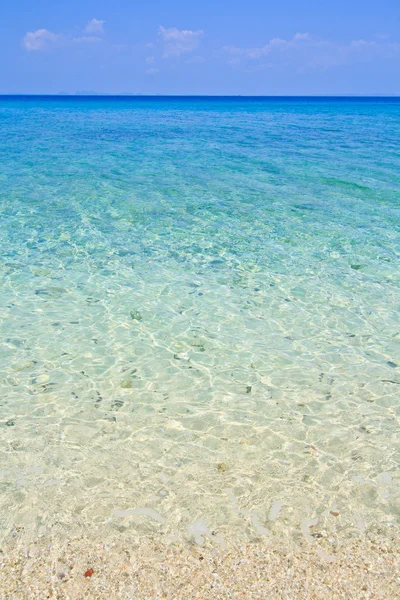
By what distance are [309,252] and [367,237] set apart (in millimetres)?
1828

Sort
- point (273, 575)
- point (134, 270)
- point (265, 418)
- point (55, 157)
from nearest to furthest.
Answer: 1. point (273, 575)
2. point (265, 418)
3. point (134, 270)
4. point (55, 157)

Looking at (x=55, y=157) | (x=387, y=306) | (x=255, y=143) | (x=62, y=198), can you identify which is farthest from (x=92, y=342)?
(x=255, y=143)

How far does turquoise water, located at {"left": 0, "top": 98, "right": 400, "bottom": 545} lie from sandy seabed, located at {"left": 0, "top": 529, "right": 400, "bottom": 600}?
0.53 ft

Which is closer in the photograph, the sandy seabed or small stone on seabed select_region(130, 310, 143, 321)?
the sandy seabed

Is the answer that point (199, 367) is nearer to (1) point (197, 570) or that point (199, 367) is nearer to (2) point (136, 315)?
(2) point (136, 315)

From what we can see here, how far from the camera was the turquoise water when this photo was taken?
13.4 ft

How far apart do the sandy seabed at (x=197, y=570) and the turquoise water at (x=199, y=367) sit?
0.53 feet

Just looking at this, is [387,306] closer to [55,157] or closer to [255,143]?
[55,157]

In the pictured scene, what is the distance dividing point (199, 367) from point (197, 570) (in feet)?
9.51

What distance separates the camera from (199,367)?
6.14m

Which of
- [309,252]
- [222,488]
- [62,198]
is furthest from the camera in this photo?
[62,198]

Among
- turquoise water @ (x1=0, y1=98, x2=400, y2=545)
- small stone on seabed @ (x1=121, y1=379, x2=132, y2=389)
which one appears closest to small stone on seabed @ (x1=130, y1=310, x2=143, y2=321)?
turquoise water @ (x1=0, y1=98, x2=400, y2=545)

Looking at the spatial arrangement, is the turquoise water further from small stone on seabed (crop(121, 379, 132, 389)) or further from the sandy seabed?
the sandy seabed

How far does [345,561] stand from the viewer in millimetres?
3502
